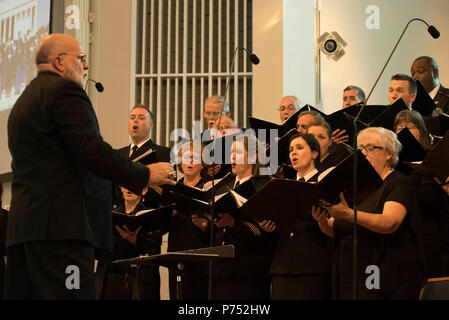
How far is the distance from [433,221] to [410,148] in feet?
1.25

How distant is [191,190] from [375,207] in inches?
35.8

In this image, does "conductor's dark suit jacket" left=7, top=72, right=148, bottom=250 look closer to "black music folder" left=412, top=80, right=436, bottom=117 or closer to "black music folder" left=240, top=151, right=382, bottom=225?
"black music folder" left=240, top=151, right=382, bottom=225

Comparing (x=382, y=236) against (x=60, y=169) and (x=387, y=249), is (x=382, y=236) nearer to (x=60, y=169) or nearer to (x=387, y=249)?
(x=387, y=249)

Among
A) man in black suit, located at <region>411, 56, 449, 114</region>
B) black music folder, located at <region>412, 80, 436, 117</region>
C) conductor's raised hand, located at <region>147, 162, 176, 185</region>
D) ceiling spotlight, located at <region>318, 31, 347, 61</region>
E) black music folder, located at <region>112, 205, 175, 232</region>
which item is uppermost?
ceiling spotlight, located at <region>318, 31, 347, 61</region>

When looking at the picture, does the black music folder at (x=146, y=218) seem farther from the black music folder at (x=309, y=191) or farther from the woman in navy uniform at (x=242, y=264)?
the black music folder at (x=309, y=191)

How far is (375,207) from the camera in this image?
339 cm

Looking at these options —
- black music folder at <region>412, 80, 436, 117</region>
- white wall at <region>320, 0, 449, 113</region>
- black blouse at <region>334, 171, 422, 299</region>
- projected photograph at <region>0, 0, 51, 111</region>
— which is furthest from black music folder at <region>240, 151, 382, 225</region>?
projected photograph at <region>0, 0, 51, 111</region>

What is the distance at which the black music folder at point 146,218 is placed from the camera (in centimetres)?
372

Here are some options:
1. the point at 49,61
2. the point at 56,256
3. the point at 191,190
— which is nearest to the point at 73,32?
the point at 191,190

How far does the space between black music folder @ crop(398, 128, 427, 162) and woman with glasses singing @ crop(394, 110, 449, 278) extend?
8 centimetres

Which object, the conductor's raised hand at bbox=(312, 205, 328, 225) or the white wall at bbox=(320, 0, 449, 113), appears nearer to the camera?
the conductor's raised hand at bbox=(312, 205, 328, 225)

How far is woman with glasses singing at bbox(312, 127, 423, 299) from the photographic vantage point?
3.22 metres

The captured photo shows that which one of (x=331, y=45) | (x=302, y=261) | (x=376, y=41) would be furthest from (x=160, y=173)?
(x=376, y=41)
